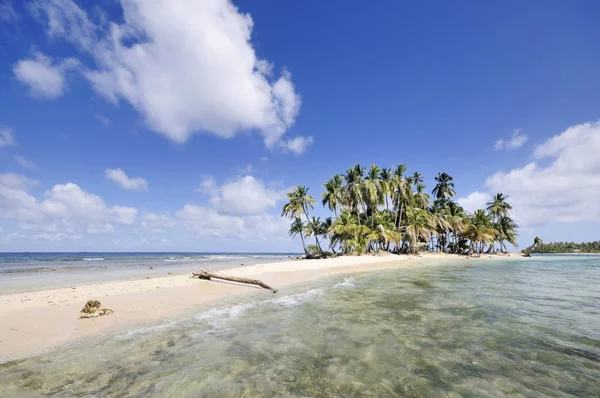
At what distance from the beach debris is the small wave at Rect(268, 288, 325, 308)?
579 centimetres

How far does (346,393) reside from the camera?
4.23 meters

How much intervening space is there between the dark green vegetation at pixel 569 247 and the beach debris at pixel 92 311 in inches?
5432

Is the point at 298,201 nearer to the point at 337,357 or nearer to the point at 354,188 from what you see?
the point at 354,188

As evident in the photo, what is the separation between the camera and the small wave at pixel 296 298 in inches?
436

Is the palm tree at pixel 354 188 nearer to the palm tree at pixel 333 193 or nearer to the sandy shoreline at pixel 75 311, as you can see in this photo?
the palm tree at pixel 333 193

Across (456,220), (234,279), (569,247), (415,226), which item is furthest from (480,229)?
(569,247)

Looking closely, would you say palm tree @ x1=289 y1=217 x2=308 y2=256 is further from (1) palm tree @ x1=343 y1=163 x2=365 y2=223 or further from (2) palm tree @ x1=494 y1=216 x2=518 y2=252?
(2) palm tree @ x1=494 y1=216 x2=518 y2=252

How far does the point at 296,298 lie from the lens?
1218 cm

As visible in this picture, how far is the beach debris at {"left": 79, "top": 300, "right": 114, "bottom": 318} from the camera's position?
855 cm

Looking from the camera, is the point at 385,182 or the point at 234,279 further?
Result: the point at 385,182

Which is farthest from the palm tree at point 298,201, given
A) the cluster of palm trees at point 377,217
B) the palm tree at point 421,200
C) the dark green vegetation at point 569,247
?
the dark green vegetation at point 569,247

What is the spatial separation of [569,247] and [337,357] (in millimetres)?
151496

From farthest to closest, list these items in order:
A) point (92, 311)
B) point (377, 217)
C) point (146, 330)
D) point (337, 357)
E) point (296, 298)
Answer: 1. point (377, 217)
2. point (296, 298)
3. point (92, 311)
4. point (146, 330)
5. point (337, 357)

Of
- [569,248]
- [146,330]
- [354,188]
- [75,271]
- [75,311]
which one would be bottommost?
[146,330]
